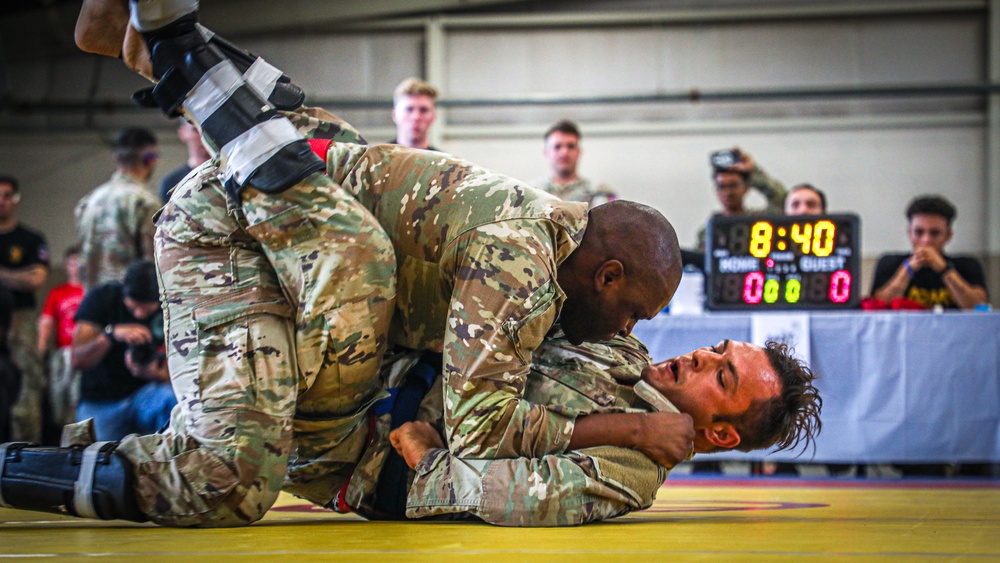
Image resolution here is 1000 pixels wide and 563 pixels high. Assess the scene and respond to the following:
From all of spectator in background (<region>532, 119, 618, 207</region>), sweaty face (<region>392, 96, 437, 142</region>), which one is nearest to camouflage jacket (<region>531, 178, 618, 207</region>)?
spectator in background (<region>532, 119, 618, 207</region>)

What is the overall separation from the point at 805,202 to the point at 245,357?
4412mm

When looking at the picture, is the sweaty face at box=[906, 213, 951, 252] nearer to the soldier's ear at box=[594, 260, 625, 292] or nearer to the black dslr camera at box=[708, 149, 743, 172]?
the black dslr camera at box=[708, 149, 743, 172]

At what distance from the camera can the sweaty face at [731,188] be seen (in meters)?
6.07

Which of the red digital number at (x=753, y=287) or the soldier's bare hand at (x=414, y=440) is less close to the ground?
the red digital number at (x=753, y=287)

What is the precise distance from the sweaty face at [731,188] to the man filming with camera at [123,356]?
3.35m

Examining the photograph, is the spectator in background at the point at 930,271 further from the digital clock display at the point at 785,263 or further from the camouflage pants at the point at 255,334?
the camouflage pants at the point at 255,334

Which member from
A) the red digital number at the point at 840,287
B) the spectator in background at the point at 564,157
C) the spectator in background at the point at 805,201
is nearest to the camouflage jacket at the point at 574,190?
the spectator in background at the point at 564,157

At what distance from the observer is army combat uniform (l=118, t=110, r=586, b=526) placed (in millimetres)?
2125

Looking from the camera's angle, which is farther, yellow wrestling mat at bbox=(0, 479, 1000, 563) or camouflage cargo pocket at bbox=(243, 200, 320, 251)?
camouflage cargo pocket at bbox=(243, 200, 320, 251)

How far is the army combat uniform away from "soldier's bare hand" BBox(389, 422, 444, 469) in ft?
0.36

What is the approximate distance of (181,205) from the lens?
2.32 metres

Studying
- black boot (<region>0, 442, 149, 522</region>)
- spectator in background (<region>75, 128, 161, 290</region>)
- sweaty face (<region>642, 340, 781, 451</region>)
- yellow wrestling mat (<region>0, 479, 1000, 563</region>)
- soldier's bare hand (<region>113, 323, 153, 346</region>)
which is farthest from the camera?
spectator in background (<region>75, 128, 161, 290</region>)

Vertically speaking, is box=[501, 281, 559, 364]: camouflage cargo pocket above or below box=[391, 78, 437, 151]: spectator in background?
below

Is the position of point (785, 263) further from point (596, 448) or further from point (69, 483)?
point (69, 483)
